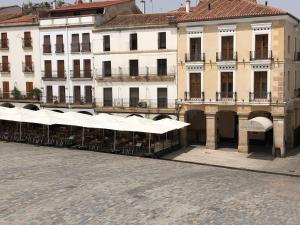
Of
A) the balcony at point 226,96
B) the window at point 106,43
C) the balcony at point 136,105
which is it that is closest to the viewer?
the balcony at point 226,96

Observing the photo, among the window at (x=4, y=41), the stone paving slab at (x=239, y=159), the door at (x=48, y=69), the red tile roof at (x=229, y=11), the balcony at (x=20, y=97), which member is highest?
the red tile roof at (x=229, y=11)

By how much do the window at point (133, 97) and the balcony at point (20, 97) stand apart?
1111 cm

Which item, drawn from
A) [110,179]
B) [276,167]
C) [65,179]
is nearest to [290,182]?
[276,167]

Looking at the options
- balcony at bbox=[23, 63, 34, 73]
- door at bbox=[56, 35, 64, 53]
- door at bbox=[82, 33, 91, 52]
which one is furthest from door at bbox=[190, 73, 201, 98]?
balcony at bbox=[23, 63, 34, 73]

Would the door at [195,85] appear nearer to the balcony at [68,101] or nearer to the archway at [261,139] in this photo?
the archway at [261,139]

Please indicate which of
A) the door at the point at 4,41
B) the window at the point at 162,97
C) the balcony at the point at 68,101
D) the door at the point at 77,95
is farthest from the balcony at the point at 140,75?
the door at the point at 4,41

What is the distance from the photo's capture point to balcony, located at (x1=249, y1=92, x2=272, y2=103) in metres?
38.4

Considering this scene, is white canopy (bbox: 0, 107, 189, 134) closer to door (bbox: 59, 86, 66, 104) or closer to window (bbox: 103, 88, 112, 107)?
window (bbox: 103, 88, 112, 107)

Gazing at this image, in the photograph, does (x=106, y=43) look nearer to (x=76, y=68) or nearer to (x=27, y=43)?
(x=76, y=68)

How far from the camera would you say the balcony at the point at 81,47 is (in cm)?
4628

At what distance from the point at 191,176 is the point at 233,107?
37.2 feet

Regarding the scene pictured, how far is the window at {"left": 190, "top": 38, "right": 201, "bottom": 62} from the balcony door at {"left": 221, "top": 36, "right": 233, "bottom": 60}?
2167mm

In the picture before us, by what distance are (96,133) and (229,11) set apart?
1571 cm

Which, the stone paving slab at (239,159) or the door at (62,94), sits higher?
the door at (62,94)
